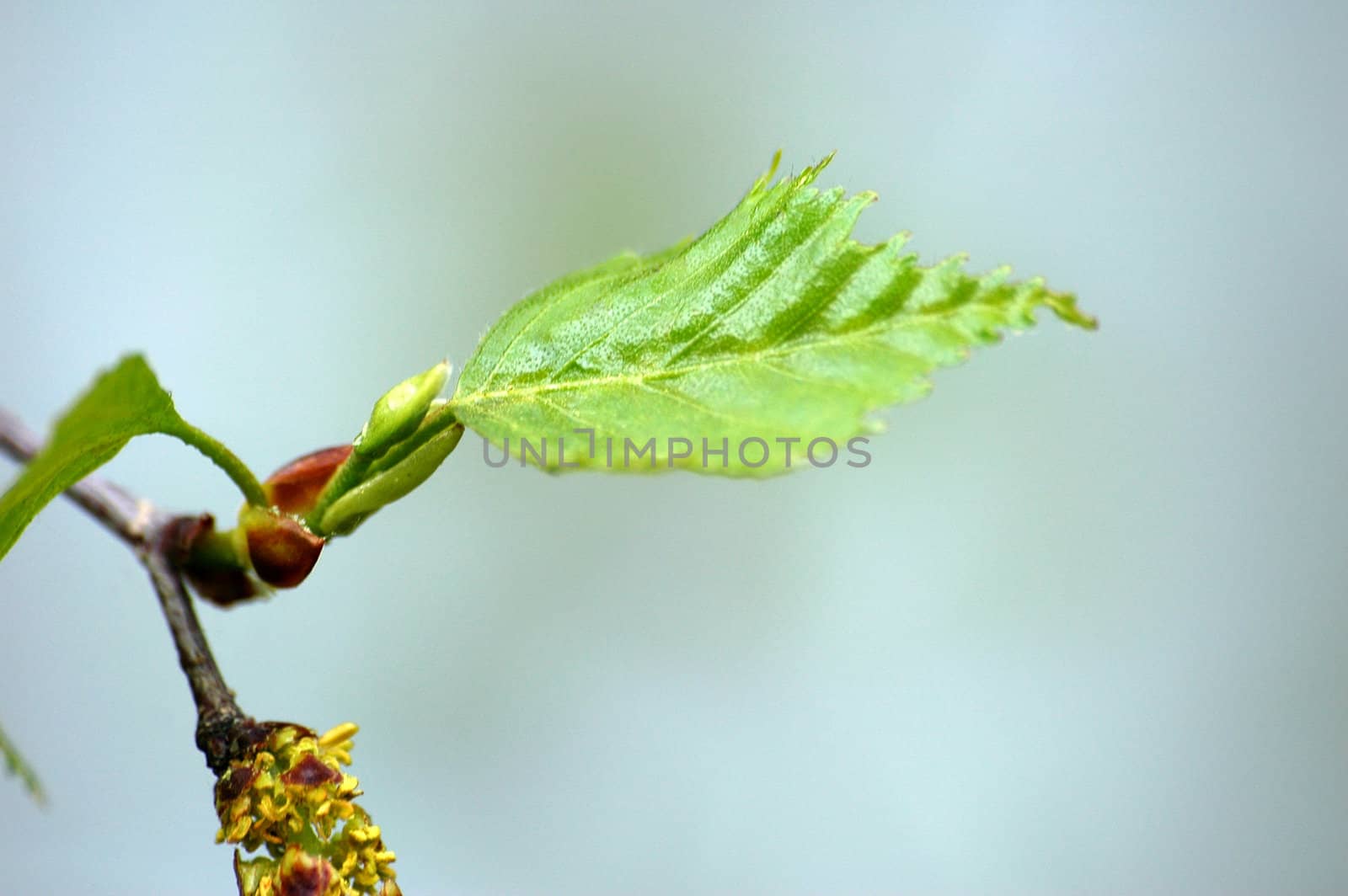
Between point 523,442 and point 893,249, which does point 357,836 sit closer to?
point 523,442

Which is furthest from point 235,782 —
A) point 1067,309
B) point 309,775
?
point 1067,309

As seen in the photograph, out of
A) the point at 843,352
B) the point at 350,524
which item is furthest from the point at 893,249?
the point at 350,524

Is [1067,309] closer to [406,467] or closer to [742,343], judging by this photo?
[742,343]

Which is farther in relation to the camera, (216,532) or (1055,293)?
(216,532)

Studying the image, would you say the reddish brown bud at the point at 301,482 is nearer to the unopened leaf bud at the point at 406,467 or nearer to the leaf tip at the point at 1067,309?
the unopened leaf bud at the point at 406,467

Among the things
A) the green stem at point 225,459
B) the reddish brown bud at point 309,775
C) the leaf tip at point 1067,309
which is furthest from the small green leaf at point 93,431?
the leaf tip at point 1067,309
